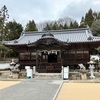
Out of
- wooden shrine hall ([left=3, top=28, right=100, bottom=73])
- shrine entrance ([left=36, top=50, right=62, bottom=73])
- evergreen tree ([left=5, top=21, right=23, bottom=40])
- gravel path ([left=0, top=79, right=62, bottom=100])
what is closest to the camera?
gravel path ([left=0, top=79, right=62, bottom=100])

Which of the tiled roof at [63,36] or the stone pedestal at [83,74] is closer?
the stone pedestal at [83,74]

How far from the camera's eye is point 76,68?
20.8 meters

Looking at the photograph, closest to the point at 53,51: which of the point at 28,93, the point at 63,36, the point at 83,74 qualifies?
the point at 83,74

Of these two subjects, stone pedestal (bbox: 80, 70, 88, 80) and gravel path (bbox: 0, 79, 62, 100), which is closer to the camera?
gravel path (bbox: 0, 79, 62, 100)

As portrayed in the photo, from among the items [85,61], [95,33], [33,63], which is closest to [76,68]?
[85,61]

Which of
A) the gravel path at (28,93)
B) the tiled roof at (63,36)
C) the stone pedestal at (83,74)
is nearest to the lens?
the gravel path at (28,93)

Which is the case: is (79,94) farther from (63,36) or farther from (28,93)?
(63,36)

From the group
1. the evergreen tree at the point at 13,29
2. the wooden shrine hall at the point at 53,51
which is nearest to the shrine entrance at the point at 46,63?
the wooden shrine hall at the point at 53,51

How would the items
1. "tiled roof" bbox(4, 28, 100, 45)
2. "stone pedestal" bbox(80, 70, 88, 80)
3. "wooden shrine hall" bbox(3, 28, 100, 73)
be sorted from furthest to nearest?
1. "tiled roof" bbox(4, 28, 100, 45)
2. "wooden shrine hall" bbox(3, 28, 100, 73)
3. "stone pedestal" bbox(80, 70, 88, 80)

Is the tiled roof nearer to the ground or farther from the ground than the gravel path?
farther from the ground

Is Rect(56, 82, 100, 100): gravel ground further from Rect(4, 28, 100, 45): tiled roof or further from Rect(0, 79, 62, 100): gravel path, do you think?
Rect(4, 28, 100, 45): tiled roof

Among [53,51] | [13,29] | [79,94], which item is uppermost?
[13,29]

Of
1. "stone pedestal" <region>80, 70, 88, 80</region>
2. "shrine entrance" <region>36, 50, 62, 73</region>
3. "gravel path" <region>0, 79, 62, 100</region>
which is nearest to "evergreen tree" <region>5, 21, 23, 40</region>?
"shrine entrance" <region>36, 50, 62, 73</region>

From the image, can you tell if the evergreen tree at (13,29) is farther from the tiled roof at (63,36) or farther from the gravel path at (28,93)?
the gravel path at (28,93)
